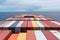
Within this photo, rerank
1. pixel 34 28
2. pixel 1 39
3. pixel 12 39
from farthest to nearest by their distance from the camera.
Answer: pixel 34 28
pixel 12 39
pixel 1 39

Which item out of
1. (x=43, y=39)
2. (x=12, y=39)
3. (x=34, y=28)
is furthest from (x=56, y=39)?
(x=34, y=28)

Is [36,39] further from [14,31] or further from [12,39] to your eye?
[14,31]

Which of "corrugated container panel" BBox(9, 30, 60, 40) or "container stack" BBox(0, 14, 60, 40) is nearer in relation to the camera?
"corrugated container panel" BBox(9, 30, 60, 40)

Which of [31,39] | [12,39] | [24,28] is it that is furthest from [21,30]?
[31,39]

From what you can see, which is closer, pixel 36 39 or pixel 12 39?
pixel 36 39

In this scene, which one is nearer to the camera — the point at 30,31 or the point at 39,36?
the point at 39,36

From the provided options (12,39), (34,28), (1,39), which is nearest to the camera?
(1,39)

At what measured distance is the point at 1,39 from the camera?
7.95 m

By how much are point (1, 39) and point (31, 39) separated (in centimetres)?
199

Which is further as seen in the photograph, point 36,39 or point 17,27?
point 17,27

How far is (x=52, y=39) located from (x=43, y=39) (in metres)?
0.60

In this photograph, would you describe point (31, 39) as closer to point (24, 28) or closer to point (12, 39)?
point (12, 39)

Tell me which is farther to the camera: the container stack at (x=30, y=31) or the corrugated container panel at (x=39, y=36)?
the container stack at (x=30, y=31)

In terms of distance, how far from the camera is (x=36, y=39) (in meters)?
8.33
